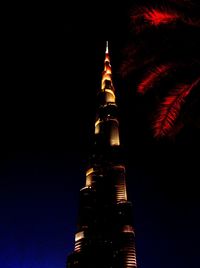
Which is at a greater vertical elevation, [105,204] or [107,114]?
[107,114]

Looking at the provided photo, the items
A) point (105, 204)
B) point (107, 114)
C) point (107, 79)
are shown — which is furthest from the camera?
point (107, 79)

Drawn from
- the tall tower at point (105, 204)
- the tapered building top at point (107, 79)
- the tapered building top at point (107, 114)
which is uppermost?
the tapered building top at point (107, 79)

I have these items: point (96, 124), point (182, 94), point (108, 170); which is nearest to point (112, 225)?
point (108, 170)

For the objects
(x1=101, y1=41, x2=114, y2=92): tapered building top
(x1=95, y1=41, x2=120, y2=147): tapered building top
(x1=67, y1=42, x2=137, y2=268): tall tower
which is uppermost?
(x1=101, y1=41, x2=114, y2=92): tapered building top

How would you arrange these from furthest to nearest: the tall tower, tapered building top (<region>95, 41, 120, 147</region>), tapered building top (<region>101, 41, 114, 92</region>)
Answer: tapered building top (<region>101, 41, 114, 92</region>) → tapered building top (<region>95, 41, 120, 147</region>) → the tall tower

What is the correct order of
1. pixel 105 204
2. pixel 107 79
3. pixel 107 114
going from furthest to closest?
pixel 107 79 < pixel 107 114 < pixel 105 204

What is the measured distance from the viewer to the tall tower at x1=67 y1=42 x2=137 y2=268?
105 metres

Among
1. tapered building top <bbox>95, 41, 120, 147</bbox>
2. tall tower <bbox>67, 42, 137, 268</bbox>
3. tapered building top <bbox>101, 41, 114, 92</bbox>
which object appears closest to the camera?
tall tower <bbox>67, 42, 137, 268</bbox>

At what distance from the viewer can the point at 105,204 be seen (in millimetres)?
121062

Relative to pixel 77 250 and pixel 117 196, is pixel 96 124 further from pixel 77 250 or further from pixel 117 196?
pixel 77 250

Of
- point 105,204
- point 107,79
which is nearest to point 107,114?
point 107,79

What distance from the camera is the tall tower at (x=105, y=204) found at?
105312 mm

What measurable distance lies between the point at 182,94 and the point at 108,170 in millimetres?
119931

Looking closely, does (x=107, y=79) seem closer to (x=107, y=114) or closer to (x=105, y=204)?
(x=107, y=114)
